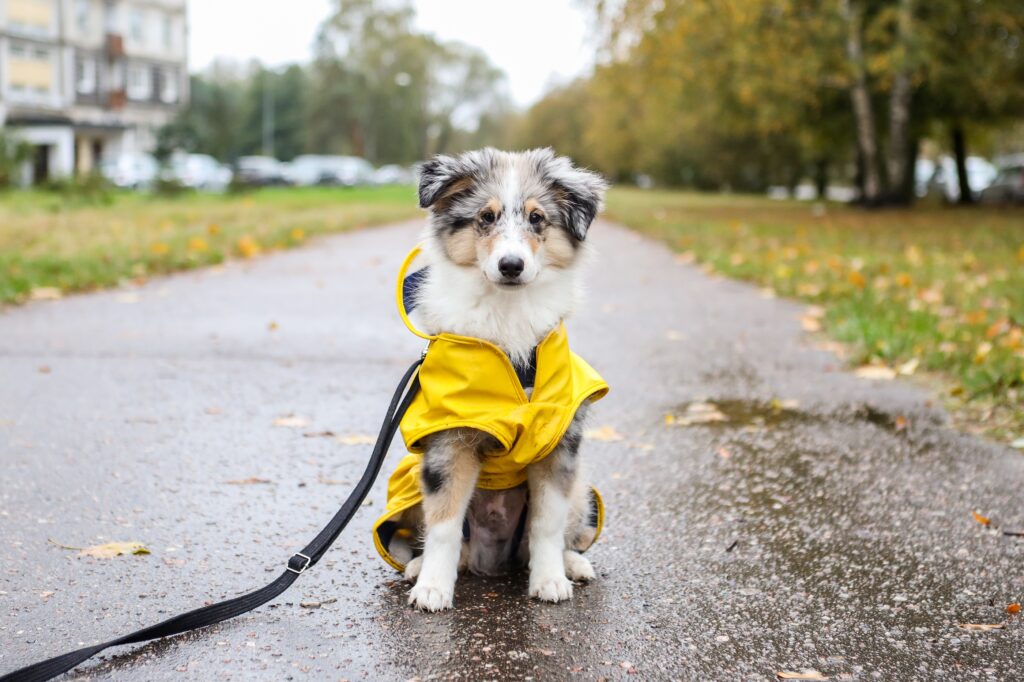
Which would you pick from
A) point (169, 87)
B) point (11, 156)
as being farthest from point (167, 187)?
point (169, 87)

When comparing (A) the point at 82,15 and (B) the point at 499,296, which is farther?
(A) the point at 82,15

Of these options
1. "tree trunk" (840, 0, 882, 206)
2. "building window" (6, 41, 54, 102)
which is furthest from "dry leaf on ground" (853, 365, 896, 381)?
"building window" (6, 41, 54, 102)

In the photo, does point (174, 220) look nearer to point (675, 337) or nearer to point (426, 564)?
point (675, 337)

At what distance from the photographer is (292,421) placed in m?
6.18

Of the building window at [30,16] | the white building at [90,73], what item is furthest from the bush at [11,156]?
the building window at [30,16]

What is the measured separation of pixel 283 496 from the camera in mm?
4797

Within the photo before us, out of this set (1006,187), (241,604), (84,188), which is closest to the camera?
(241,604)

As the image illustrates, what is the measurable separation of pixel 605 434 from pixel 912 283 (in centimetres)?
652

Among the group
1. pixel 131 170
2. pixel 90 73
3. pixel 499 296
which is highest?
pixel 90 73

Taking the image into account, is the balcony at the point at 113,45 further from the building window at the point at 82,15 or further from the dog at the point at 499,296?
the dog at the point at 499,296

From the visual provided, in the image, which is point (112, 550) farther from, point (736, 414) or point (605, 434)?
point (736, 414)

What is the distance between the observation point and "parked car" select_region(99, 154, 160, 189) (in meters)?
43.9

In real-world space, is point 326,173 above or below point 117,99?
below

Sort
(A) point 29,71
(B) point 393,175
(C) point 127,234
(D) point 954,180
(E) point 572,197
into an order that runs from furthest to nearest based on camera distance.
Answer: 1. (B) point 393,175
2. (A) point 29,71
3. (D) point 954,180
4. (C) point 127,234
5. (E) point 572,197
